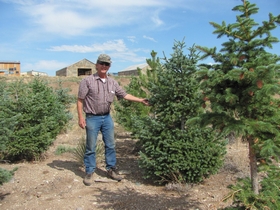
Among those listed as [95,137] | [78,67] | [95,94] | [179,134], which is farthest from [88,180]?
[78,67]

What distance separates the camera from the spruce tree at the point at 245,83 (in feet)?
7.99

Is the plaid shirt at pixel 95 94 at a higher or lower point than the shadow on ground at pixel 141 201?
higher

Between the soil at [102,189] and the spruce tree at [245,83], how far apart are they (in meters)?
1.17

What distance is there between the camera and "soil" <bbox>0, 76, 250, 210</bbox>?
4.12 metres

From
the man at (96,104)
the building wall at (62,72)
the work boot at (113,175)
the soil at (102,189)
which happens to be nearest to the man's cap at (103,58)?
the man at (96,104)

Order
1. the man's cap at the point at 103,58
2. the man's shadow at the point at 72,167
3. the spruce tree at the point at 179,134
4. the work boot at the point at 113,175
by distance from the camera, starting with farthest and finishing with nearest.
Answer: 1. the man's shadow at the point at 72,167
2. the work boot at the point at 113,175
3. the man's cap at the point at 103,58
4. the spruce tree at the point at 179,134

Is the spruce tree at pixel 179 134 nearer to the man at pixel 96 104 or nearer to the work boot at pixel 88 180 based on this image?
the man at pixel 96 104

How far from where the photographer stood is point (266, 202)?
100 inches

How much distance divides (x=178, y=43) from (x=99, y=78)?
1.52 meters

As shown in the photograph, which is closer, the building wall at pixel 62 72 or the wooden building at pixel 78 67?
A: the wooden building at pixel 78 67

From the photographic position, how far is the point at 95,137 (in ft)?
16.8

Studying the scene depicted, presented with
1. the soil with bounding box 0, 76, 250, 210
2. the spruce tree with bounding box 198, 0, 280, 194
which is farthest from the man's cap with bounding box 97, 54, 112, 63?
the spruce tree with bounding box 198, 0, 280, 194

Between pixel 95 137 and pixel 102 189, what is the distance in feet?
3.02

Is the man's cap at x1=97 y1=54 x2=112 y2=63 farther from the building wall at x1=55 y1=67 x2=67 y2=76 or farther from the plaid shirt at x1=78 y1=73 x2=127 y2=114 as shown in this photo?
the building wall at x1=55 y1=67 x2=67 y2=76
